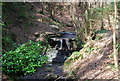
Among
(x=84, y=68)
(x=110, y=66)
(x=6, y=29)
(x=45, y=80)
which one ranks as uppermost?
(x=6, y=29)

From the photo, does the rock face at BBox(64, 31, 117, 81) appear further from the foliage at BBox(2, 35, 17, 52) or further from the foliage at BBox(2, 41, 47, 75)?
the foliage at BBox(2, 35, 17, 52)

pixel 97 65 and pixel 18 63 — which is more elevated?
pixel 18 63

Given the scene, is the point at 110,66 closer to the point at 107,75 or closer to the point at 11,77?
the point at 107,75

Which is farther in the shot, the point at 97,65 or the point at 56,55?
the point at 56,55

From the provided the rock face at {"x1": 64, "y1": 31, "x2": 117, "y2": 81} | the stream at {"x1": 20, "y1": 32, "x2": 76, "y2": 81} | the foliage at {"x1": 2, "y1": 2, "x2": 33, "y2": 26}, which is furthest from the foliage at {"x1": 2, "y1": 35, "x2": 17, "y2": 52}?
the rock face at {"x1": 64, "y1": 31, "x2": 117, "y2": 81}

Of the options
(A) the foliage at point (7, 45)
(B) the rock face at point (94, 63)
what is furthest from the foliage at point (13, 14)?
(B) the rock face at point (94, 63)

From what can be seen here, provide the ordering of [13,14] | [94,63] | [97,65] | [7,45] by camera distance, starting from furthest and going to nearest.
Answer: [13,14]
[7,45]
[94,63]
[97,65]

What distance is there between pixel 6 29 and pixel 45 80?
23.7 ft

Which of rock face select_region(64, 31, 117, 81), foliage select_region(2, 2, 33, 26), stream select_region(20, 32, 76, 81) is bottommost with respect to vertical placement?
stream select_region(20, 32, 76, 81)

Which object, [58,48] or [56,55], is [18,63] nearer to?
[56,55]

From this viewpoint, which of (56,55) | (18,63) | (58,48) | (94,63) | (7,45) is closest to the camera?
(94,63)

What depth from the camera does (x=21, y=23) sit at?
1523cm

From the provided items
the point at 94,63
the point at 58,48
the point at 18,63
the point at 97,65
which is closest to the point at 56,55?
the point at 58,48

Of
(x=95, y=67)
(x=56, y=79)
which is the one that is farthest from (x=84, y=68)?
(x=56, y=79)
